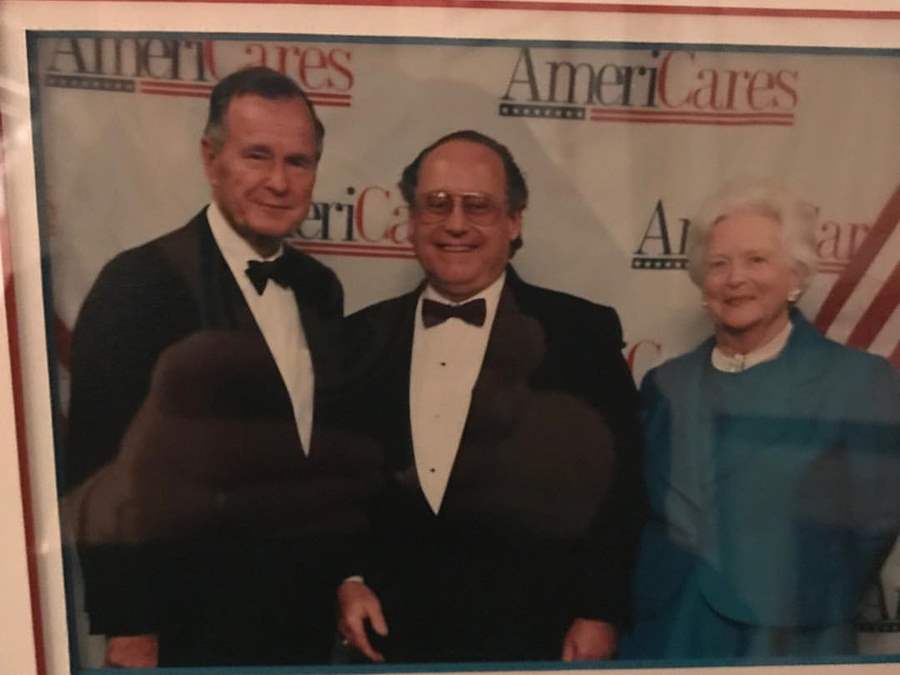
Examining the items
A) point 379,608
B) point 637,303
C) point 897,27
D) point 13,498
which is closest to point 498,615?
point 379,608

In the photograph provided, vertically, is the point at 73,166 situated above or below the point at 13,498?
above

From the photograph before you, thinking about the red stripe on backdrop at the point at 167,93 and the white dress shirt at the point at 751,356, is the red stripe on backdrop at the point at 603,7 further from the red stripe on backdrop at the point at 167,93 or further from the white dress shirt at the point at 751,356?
the white dress shirt at the point at 751,356

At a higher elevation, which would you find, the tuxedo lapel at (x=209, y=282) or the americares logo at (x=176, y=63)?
the americares logo at (x=176, y=63)

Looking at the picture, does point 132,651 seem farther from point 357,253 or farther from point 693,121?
point 693,121

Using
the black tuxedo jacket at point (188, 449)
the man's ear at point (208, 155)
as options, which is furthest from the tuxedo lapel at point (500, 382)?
the man's ear at point (208, 155)

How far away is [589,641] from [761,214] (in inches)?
13.0

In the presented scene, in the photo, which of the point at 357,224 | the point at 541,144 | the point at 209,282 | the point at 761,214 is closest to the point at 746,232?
the point at 761,214

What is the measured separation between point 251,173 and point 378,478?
8.8 inches

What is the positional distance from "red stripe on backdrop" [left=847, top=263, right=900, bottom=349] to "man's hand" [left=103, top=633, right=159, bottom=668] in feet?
1.77

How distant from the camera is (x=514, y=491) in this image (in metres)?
0.64

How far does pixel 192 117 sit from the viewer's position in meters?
0.59

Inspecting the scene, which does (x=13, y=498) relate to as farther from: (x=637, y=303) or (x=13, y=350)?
(x=637, y=303)

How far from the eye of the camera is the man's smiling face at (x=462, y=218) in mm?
605

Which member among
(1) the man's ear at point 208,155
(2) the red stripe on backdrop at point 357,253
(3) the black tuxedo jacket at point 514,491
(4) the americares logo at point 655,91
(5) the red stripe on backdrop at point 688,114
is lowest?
(3) the black tuxedo jacket at point 514,491
